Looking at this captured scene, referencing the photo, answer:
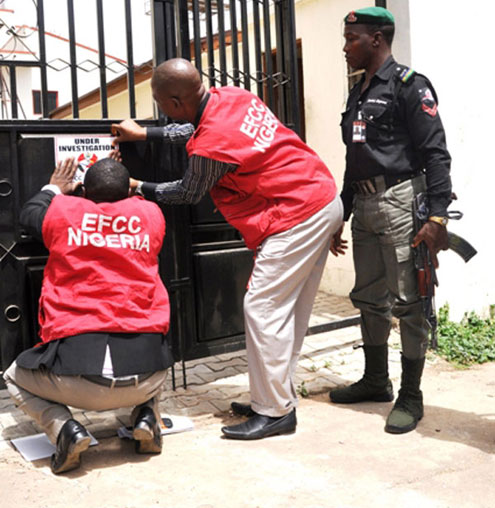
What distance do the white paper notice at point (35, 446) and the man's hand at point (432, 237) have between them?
193cm

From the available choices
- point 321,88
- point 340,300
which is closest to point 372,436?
point 340,300

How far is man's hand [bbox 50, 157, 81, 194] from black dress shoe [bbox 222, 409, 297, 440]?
5.06 ft

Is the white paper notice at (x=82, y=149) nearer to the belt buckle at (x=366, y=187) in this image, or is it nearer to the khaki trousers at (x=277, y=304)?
the khaki trousers at (x=277, y=304)

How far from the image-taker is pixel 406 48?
17.5 ft

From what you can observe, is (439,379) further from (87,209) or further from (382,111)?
(87,209)

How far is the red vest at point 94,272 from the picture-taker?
3.20 metres

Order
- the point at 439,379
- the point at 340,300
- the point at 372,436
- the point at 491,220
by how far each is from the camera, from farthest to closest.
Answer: the point at 340,300
the point at 491,220
the point at 439,379
the point at 372,436

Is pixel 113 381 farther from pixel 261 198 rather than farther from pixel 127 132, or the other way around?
pixel 127 132

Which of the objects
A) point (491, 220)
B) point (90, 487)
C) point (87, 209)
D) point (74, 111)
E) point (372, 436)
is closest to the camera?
point (90, 487)

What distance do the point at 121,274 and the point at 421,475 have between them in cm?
165

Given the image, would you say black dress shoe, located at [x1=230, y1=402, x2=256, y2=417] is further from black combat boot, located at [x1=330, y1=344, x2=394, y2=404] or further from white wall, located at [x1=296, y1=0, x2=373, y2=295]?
white wall, located at [x1=296, y1=0, x2=373, y2=295]

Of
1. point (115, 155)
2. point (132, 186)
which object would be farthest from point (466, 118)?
point (132, 186)

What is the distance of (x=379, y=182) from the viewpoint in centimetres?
375

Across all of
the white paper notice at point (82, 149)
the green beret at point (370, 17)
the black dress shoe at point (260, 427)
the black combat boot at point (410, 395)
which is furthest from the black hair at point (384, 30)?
the black dress shoe at point (260, 427)
